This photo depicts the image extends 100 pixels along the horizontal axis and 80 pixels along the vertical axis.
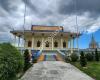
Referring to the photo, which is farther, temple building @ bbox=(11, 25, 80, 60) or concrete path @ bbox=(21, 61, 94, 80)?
temple building @ bbox=(11, 25, 80, 60)

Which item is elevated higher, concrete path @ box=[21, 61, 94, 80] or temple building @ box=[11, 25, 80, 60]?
temple building @ box=[11, 25, 80, 60]

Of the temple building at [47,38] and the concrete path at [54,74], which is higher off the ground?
the temple building at [47,38]

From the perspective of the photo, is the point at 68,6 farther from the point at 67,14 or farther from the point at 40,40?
the point at 40,40

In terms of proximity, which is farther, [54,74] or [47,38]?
[47,38]

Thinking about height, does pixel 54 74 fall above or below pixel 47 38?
below

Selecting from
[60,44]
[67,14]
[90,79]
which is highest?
[67,14]

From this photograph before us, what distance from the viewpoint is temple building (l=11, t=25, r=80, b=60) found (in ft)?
113

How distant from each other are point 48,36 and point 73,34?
19.2ft

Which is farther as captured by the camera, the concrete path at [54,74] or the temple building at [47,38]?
the temple building at [47,38]

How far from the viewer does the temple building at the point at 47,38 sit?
3438 centimetres

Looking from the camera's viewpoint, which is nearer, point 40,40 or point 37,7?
point 37,7

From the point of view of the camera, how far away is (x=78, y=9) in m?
28.9

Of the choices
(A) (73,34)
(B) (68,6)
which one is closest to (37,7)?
(B) (68,6)

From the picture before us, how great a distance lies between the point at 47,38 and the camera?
36531 mm
